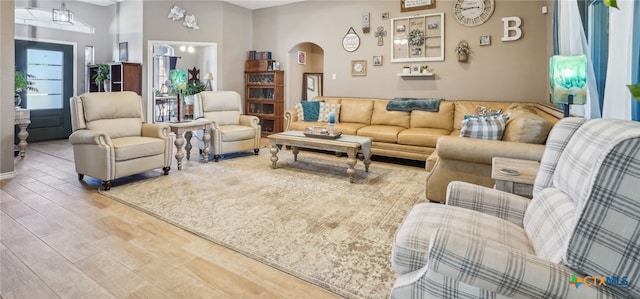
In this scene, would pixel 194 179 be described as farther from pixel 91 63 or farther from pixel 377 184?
pixel 91 63

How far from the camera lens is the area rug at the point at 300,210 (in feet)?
7.06

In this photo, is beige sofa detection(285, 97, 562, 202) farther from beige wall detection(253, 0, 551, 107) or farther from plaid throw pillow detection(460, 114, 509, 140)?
beige wall detection(253, 0, 551, 107)

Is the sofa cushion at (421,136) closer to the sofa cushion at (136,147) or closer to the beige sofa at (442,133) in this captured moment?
the beige sofa at (442,133)

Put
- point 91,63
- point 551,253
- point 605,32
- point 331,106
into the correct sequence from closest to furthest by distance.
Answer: point 551,253, point 605,32, point 331,106, point 91,63

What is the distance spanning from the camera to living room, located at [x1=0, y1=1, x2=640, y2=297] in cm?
493

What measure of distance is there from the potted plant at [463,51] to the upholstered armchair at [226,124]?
3.33 meters

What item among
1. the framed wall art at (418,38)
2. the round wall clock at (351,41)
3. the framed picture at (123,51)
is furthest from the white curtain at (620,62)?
the framed picture at (123,51)

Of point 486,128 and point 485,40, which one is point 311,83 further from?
point 486,128

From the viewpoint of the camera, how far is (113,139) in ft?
13.3

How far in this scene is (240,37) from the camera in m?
Result: 7.73

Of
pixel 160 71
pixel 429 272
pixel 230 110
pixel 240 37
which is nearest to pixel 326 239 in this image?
pixel 429 272

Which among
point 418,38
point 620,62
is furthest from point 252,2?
point 620,62

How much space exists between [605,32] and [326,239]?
2.69 meters

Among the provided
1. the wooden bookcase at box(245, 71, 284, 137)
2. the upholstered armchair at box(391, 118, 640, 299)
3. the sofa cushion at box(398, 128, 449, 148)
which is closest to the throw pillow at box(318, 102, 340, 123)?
the sofa cushion at box(398, 128, 449, 148)
